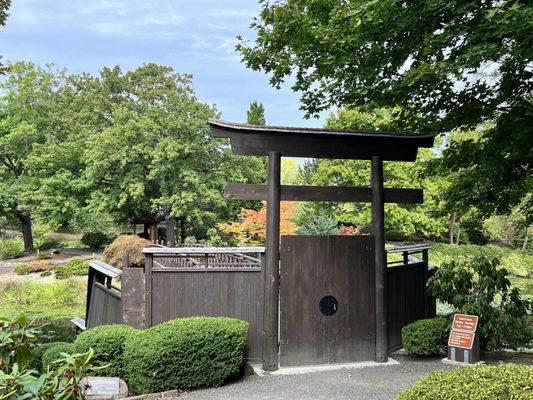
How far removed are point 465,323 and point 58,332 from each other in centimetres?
1161

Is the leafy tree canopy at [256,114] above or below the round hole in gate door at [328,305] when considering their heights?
above

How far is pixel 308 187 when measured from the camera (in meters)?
7.15

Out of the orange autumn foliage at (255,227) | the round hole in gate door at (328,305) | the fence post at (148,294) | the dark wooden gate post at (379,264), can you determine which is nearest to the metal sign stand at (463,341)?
the dark wooden gate post at (379,264)

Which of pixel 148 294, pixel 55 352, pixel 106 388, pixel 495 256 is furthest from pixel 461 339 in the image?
pixel 495 256

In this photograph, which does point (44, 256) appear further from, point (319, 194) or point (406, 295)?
point (319, 194)

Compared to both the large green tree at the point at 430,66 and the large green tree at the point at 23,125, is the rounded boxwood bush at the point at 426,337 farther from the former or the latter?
the large green tree at the point at 23,125

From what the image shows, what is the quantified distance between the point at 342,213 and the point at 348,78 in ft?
70.5

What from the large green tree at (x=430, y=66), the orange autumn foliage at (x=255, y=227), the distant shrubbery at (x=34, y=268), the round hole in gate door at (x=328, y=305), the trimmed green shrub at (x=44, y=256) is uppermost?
the large green tree at (x=430, y=66)

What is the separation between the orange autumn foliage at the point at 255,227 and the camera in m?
25.9

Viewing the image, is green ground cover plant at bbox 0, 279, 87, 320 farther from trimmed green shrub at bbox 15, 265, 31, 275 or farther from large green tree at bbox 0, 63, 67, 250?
large green tree at bbox 0, 63, 67, 250

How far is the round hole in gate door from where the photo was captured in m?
7.18

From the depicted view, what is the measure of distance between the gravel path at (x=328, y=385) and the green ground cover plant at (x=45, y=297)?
42.8 ft

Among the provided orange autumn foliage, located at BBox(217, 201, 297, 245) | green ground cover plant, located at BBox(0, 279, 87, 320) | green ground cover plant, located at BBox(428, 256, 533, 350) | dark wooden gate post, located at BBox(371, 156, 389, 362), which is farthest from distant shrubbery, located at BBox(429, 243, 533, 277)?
dark wooden gate post, located at BBox(371, 156, 389, 362)

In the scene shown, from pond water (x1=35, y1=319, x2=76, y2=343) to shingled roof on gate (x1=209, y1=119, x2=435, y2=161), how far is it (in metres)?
8.64
